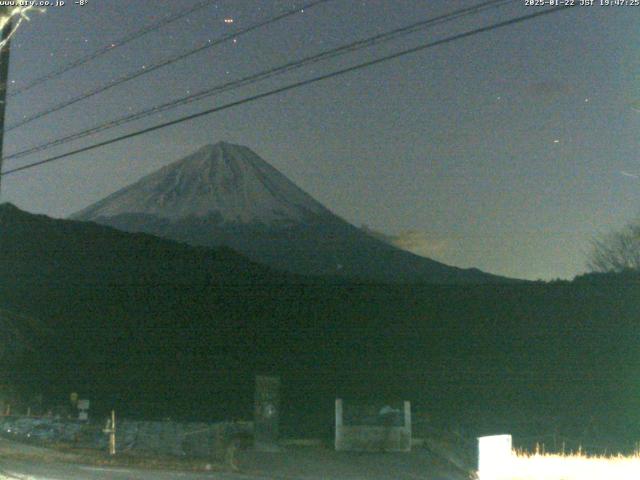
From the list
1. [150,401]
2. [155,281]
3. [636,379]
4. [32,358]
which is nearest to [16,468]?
[150,401]

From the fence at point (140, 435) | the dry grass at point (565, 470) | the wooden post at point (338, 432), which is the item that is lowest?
the fence at point (140, 435)

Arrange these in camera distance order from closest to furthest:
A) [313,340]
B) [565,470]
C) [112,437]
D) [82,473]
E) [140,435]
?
[82,473], [565,470], [112,437], [140,435], [313,340]

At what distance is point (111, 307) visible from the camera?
2753 inches

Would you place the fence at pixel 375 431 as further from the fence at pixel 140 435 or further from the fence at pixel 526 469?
the fence at pixel 526 469

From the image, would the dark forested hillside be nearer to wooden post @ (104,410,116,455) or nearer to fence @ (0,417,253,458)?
fence @ (0,417,253,458)

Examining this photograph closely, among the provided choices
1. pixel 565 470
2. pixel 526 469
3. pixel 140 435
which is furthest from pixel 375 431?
pixel 140 435

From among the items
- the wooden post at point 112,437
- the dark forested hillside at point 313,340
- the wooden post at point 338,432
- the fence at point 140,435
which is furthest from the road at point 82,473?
the dark forested hillside at point 313,340

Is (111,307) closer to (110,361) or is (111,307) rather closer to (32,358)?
(110,361)

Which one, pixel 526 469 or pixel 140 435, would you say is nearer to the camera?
pixel 526 469

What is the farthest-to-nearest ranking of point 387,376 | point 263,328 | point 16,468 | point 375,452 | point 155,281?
1. point 155,281
2. point 263,328
3. point 387,376
4. point 375,452
5. point 16,468

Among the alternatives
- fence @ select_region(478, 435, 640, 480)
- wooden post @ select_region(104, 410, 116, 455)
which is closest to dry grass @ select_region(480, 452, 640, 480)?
fence @ select_region(478, 435, 640, 480)

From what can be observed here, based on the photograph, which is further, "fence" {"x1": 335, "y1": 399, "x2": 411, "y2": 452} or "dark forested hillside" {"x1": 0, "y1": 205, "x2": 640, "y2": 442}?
"dark forested hillside" {"x1": 0, "y1": 205, "x2": 640, "y2": 442}

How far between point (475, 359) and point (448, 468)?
43.5 m

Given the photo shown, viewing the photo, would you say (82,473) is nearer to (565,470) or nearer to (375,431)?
(375,431)
